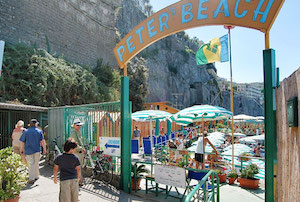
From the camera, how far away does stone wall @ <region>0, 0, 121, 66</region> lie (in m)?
20.5

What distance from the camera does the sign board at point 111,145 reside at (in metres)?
6.76

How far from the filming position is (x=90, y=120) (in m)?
7.85

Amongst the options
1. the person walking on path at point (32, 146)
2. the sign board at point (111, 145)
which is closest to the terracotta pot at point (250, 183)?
the sign board at point (111, 145)

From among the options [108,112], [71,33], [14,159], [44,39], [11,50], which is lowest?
[14,159]

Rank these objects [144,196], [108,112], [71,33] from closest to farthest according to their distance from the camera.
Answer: [144,196]
[108,112]
[71,33]

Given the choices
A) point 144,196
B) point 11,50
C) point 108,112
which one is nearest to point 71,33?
point 11,50

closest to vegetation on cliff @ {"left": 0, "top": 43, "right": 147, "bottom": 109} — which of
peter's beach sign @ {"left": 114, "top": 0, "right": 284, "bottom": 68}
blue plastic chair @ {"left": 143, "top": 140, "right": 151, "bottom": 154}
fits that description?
blue plastic chair @ {"left": 143, "top": 140, "right": 151, "bottom": 154}

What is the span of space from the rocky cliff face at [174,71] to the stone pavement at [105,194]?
3720 cm

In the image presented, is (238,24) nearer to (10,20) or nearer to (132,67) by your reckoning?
(10,20)

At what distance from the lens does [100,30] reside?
104 ft

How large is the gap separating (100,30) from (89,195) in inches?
1128

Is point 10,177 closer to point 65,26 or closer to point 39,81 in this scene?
point 39,81

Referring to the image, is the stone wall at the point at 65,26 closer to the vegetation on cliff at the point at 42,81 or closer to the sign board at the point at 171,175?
the vegetation on cliff at the point at 42,81

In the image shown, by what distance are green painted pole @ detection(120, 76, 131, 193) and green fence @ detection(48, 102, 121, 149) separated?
14.3 inches
